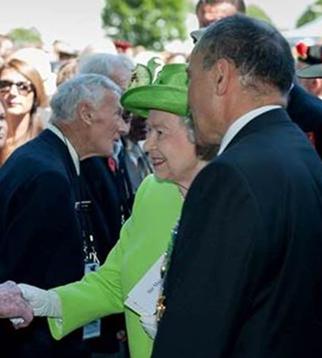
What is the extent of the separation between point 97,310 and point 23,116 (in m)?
3.14

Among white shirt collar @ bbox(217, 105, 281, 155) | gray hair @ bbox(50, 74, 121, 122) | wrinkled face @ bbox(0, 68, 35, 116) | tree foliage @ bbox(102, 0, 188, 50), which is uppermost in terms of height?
white shirt collar @ bbox(217, 105, 281, 155)

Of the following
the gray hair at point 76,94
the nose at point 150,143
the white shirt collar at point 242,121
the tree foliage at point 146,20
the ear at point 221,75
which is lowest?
the tree foliage at point 146,20

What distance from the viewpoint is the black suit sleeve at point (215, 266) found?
2371 mm

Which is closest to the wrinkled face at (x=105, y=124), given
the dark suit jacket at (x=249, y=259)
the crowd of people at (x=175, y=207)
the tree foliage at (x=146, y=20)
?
the crowd of people at (x=175, y=207)

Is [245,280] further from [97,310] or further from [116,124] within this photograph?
[116,124]

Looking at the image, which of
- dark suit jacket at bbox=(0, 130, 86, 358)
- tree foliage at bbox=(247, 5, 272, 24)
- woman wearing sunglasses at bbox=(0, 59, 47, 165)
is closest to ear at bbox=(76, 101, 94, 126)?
dark suit jacket at bbox=(0, 130, 86, 358)

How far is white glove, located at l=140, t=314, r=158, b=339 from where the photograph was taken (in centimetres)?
348

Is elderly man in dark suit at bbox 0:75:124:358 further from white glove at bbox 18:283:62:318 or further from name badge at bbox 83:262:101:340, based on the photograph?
white glove at bbox 18:283:62:318

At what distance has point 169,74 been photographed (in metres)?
3.65

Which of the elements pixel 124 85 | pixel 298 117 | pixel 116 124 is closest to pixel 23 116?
pixel 124 85

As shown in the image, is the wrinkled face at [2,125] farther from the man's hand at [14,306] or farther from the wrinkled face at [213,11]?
the man's hand at [14,306]

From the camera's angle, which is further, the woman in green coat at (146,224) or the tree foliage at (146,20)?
the tree foliage at (146,20)

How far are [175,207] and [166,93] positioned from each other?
0.46m

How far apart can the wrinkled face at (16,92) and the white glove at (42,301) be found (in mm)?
3189
